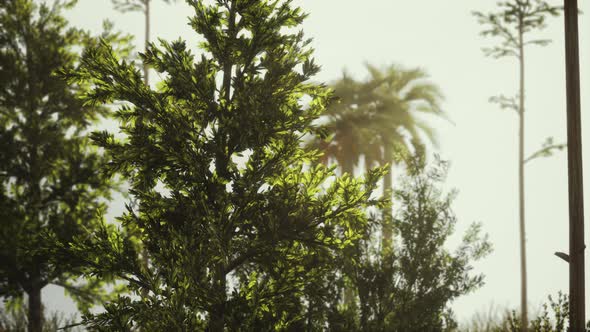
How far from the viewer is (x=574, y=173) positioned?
7.58m

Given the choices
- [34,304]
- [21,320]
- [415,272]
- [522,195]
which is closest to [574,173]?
[415,272]

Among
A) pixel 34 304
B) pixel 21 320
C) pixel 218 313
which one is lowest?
pixel 218 313

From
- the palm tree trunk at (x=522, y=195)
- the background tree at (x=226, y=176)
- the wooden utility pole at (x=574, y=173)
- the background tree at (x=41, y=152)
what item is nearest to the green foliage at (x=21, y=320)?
the background tree at (x=41, y=152)

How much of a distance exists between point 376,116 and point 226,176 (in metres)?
13.7

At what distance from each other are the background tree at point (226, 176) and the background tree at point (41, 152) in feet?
20.9

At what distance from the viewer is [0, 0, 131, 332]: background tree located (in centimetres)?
1464

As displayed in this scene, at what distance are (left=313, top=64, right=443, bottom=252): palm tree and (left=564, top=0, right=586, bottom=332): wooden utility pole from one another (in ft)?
43.5

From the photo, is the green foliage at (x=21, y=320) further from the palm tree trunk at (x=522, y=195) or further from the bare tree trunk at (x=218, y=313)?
the palm tree trunk at (x=522, y=195)

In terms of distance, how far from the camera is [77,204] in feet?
50.5

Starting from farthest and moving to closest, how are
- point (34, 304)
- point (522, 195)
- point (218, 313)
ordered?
1. point (522, 195)
2. point (34, 304)
3. point (218, 313)

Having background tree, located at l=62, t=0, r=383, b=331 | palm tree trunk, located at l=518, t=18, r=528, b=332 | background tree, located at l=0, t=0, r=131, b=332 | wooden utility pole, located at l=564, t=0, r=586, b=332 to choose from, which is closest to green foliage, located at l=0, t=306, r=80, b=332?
background tree, located at l=0, t=0, r=131, b=332

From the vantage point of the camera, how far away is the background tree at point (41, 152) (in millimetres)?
14641

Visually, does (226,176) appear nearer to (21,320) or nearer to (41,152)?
(41,152)

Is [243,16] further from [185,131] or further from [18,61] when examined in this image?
[18,61]
